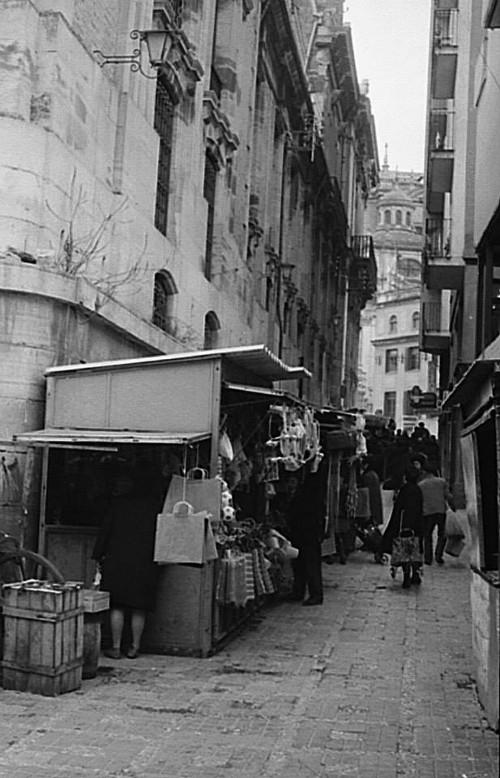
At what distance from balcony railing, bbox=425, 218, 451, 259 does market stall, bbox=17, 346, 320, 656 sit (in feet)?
48.6

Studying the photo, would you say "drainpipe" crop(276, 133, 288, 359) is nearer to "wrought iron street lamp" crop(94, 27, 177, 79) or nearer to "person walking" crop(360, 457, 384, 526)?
"person walking" crop(360, 457, 384, 526)

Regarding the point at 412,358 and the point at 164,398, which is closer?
the point at 164,398

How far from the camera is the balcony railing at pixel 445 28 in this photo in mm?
27188

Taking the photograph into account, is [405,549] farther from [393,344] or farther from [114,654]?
[393,344]

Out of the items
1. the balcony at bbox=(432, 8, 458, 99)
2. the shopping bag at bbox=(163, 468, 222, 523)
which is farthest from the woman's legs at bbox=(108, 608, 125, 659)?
the balcony at bbox=(432, 8, 458, 99)

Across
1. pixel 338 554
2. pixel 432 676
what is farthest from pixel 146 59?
pixel 432 676

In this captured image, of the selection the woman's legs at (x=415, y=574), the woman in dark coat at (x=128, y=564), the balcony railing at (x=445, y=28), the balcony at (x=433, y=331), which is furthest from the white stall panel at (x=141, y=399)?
the balcony at (x=433, y=331)

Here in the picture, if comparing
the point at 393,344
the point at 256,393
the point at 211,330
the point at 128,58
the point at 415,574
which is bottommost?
the point at 415,574

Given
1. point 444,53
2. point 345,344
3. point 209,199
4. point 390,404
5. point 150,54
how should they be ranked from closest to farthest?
point 150,54
point 209,199
point 444,53
point 345,344
point 390,404

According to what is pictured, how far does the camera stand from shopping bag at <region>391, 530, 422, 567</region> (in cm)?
Result: 1434

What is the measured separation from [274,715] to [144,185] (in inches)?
370

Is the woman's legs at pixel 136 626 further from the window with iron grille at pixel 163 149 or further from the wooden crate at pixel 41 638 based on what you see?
the window with iron grille at pixel 163 149

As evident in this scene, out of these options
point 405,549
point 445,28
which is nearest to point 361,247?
point 445,28

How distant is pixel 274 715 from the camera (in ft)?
25.4
